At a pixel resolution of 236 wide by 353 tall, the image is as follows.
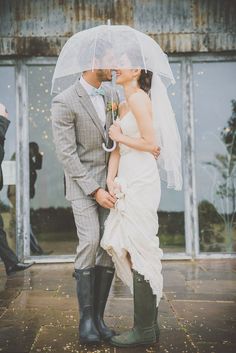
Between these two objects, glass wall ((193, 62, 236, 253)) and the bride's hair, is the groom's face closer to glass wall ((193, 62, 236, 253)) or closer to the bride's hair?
the bride's hair

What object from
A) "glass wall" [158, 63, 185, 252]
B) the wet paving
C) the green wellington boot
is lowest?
the wet paving

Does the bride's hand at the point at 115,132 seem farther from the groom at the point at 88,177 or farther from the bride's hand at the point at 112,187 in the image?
the bride's hand at the point at 112,187

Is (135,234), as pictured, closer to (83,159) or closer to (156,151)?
(156,151)

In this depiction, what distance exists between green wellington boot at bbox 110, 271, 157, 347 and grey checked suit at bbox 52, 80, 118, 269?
35cm

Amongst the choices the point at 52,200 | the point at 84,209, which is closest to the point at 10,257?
the point at 52,200

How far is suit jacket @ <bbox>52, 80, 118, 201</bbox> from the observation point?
333cm

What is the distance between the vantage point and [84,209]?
334 cm

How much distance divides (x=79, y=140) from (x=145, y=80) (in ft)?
2.12

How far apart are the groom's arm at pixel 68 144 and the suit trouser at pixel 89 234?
131mm

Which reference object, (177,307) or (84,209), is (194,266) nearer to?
Result: (177,307)

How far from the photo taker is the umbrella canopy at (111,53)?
10.5 feet

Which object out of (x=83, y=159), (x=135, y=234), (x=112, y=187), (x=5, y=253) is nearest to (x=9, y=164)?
(x=5, y=253)

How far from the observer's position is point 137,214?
3201 mm

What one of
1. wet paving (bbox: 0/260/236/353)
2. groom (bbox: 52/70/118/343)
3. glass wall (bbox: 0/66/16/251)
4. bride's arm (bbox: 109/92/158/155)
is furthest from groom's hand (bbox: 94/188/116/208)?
glass wall (bbox: 0/66/16/251)
